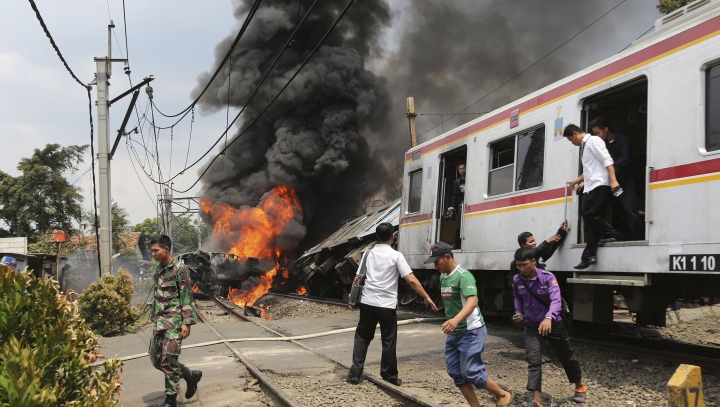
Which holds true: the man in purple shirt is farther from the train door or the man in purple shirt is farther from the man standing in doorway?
the man standing in doorway

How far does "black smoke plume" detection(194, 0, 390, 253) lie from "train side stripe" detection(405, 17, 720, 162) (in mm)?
18131

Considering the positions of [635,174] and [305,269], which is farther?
[305,269]

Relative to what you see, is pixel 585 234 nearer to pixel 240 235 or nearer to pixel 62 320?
pixel 62 320

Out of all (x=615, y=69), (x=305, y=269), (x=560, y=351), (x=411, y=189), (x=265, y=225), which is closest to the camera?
(x=560, y=351)

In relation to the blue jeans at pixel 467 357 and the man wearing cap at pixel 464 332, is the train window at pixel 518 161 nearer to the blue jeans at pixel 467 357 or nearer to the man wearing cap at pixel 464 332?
the man wearing cap at pixel 464 332

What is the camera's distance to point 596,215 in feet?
19.0

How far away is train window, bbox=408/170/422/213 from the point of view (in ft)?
35.1

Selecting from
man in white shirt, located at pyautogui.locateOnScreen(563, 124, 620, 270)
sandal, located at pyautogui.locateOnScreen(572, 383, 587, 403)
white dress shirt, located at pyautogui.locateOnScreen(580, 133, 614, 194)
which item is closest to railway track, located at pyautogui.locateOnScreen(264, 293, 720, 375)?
man in white shirt, located at pyautogui.locateOnScreen(563, 124, 620, 270)

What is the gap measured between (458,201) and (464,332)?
5161mm

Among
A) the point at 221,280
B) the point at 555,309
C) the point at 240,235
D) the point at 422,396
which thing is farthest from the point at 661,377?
the point at 240,235

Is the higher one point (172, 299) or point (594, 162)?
point (594, 162)

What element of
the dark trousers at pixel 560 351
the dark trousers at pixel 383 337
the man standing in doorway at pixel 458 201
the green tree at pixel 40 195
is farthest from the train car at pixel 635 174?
the green tree at pixel 40 195

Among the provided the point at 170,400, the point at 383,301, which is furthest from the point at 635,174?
the point at 170,400

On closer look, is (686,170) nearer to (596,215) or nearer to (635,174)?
(596,215)
